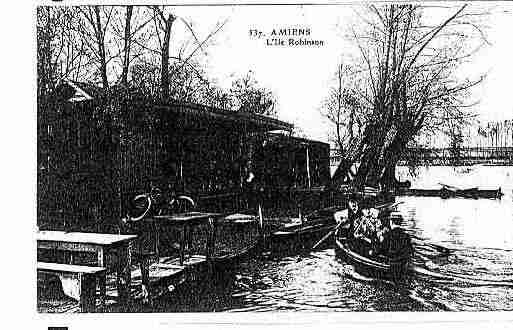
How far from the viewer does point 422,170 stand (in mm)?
3242

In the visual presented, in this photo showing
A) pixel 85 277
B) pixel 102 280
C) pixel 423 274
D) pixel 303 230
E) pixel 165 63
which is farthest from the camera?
pixel 303 230

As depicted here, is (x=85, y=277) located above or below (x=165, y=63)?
below

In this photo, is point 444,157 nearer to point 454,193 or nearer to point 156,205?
point 454,193

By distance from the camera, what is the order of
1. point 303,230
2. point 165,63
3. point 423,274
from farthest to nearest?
point 303,230
point 165,63
point 423,274

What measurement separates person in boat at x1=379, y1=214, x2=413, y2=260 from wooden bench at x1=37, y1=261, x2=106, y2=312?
1.58m

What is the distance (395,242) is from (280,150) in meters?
0.86

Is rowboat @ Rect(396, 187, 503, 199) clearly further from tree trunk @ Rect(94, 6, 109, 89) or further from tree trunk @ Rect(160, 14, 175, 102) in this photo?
tree trunk @ Rect(94, 6, 109, 89)

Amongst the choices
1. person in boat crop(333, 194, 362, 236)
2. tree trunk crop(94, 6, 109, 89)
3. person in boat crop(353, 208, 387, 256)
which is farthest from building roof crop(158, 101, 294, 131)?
person in boat crop(353, 208, 387, 256)

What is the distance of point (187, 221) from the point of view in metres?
3.17

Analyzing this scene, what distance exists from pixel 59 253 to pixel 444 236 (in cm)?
223

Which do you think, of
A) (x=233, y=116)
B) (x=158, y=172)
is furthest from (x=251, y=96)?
(x=158, y=172)

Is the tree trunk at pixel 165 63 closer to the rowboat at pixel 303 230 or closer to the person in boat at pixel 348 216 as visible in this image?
the rowboat at pixel 303 230

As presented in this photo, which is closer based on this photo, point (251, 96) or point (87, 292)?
point (87, 292)

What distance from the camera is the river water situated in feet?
10.0
